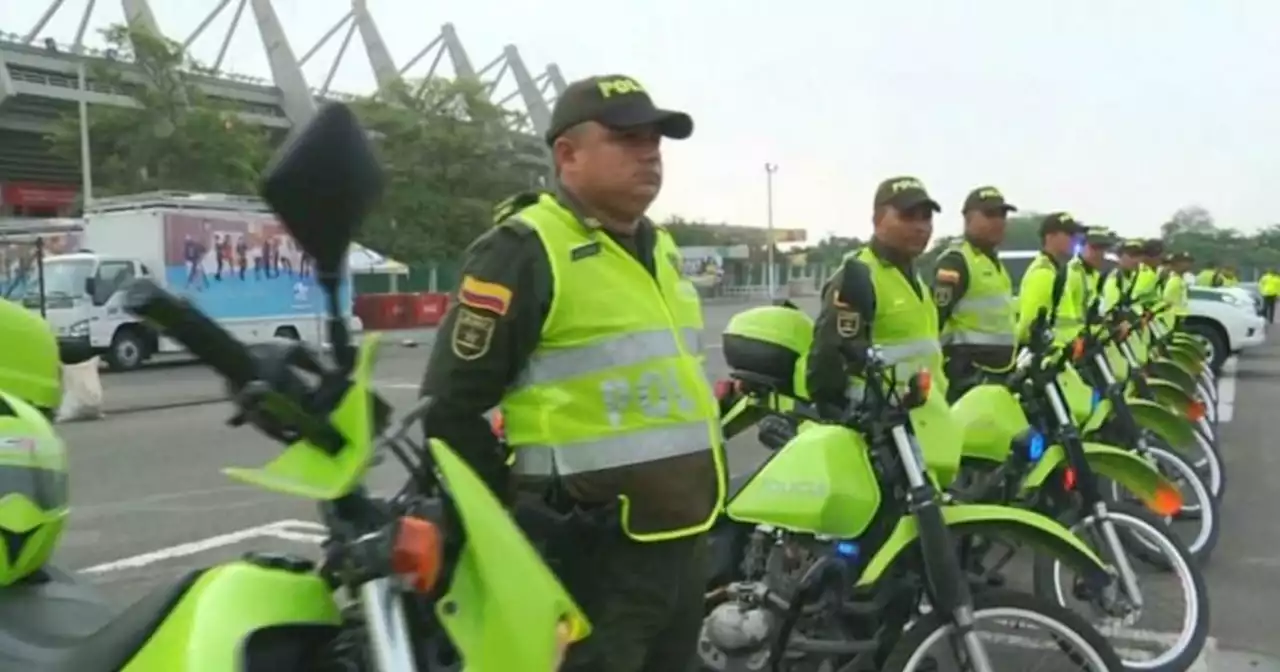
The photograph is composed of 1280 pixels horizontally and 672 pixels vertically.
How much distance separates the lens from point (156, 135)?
34156 mm

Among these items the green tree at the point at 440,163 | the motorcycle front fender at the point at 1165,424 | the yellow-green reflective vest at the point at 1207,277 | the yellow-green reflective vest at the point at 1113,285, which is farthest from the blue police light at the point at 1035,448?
the green tree at the point at 440,163

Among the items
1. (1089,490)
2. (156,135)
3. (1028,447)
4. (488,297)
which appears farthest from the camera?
(156,135)

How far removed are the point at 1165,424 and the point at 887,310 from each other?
296 centimetres

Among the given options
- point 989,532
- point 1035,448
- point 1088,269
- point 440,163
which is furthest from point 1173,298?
point 440,163

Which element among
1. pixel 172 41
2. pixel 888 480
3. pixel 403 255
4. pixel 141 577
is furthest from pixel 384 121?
pixel 888 480

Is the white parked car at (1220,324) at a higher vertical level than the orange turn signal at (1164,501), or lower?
lower

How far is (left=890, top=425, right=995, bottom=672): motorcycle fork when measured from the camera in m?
3.85

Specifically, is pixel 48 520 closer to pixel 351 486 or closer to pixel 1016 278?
pixel 351 486

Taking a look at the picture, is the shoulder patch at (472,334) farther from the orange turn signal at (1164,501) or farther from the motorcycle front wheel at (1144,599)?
the orange turn signal at (1164,501)

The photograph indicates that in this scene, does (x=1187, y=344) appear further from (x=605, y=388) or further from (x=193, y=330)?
(x=193, y=330)

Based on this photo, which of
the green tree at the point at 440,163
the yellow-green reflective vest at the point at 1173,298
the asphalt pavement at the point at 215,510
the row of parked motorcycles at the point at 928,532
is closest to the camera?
the row of parked motorcycles at the point at 928,532

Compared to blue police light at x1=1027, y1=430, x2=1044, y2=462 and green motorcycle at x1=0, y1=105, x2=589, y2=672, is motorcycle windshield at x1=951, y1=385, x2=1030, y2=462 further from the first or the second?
green motorcycle at x1=0, y1=105, x2=589, y2=672

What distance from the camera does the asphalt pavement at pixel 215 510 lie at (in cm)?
643

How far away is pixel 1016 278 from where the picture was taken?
18.6 meters
